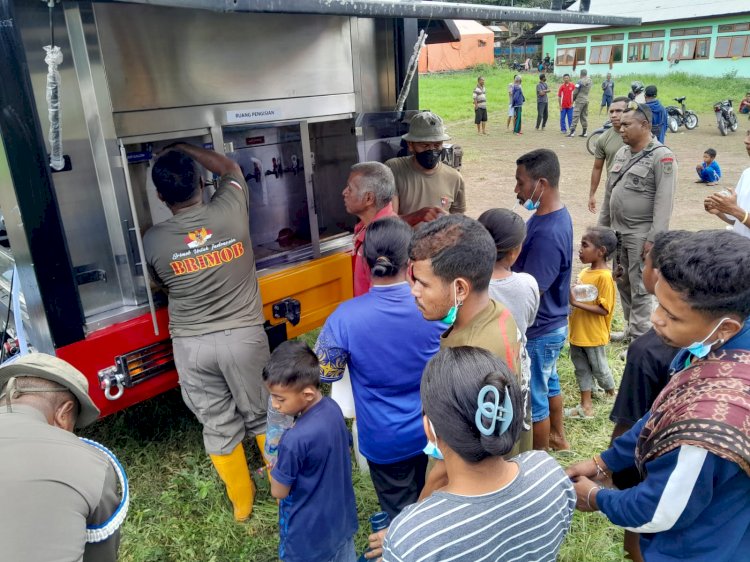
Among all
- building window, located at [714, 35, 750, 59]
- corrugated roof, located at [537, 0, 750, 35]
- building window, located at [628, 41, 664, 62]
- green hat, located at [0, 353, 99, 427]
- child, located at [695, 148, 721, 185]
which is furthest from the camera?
building window, located at [628, 41, 664, 62]

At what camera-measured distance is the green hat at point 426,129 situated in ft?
12.5

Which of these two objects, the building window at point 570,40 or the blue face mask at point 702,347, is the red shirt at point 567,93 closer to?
the blue face mask at point 702,347

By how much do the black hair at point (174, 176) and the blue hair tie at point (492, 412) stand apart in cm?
198

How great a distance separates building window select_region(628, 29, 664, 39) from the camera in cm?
2645

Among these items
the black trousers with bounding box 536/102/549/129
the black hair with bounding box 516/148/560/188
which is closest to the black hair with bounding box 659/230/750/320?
the black hair with bounding box 516/148/560/188

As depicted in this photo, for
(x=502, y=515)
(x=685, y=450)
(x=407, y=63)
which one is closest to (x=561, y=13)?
(x=407, y=63)

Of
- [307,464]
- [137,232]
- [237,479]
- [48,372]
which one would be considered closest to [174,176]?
[137,232]

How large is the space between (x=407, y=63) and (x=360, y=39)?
0.40m

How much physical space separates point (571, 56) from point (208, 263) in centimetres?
3182

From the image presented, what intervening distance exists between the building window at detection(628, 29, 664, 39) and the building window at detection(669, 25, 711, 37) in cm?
47

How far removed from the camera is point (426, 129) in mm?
3809

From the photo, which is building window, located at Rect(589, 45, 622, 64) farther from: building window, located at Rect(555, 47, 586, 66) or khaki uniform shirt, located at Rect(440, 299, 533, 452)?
khaki uniform shirt, located at Rect(440, 299, 533, 452)

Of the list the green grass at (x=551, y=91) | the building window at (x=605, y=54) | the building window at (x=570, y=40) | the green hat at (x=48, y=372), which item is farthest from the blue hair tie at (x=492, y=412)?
the building window at (x=570, y=40)

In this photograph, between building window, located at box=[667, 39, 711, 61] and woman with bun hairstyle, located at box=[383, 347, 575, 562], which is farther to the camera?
building window, located at box=[667, 39, 711, 61]
